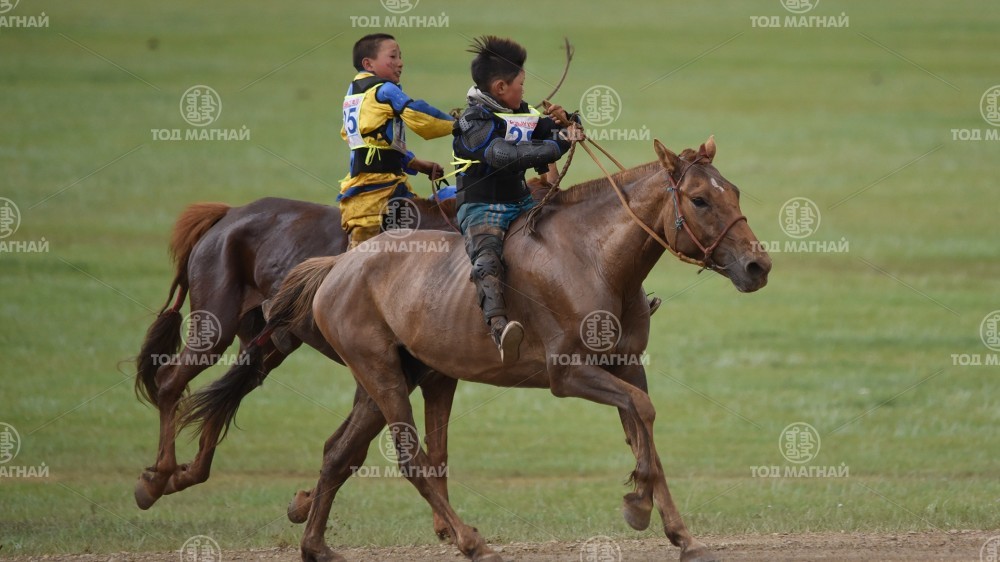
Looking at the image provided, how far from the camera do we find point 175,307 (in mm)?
12664

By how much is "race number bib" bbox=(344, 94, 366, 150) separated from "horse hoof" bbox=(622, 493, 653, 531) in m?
3.60

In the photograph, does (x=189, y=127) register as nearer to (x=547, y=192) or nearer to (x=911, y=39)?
(x=911, y=39)

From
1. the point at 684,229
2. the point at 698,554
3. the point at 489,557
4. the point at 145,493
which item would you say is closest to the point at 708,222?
the point at 684,229

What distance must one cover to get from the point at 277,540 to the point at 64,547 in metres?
1.59

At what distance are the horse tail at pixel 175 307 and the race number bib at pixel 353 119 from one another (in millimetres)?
2088

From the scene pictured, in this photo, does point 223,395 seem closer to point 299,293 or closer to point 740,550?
point 299,293

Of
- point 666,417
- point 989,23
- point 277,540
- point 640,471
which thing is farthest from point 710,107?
point 640,471

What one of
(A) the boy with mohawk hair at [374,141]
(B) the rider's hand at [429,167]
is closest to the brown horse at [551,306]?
(A) the boy with mohawk hair at [374,141]

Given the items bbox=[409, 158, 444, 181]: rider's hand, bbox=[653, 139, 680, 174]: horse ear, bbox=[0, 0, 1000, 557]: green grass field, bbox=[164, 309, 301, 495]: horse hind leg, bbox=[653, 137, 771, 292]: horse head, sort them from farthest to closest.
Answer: bbox=[0, 0, 1000, 557]: green grass field, bbox=[164, 309, 301, 495]: horse hind leg, bbox=[409, 158, 444, 181]: rider's hand, bbox=[653, 139, 680, 174]: horse ear, bbox=[653, 137, 771, 292]: horse head

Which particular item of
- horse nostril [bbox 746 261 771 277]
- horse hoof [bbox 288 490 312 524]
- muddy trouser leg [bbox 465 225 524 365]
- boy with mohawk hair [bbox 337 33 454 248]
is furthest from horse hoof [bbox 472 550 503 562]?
boy with mohawk hair [bbox 337 33 454 248]

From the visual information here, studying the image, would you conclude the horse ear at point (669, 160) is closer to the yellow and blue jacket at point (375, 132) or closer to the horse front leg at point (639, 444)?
the horse front leg at point (639, 444)

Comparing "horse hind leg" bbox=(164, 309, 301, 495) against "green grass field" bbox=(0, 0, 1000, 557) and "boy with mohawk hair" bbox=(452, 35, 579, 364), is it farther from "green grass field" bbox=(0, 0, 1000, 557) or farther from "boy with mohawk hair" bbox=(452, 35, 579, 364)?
"boy with mohawk hair" bbox=(452, 35, 579, 364)

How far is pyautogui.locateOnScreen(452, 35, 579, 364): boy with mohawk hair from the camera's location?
8.95 m

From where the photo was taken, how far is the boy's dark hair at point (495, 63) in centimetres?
Result: 918
